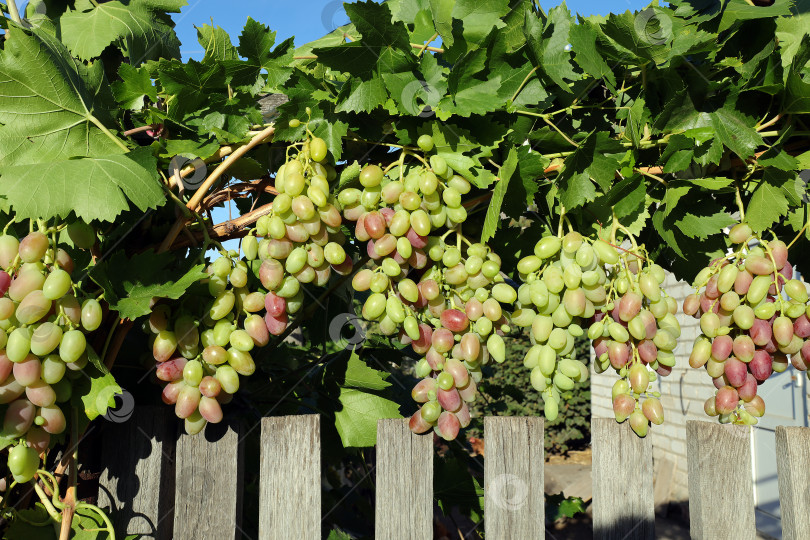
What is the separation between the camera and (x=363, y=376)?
1171mm

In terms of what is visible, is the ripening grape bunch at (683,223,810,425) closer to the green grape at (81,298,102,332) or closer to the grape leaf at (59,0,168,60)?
the green grape at (81,298,102,332)

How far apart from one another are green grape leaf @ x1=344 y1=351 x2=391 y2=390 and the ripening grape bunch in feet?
1.82

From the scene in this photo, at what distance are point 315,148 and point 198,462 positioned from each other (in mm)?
602

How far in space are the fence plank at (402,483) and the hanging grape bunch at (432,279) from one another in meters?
0.09

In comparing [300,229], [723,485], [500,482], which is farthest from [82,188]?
[723,485]

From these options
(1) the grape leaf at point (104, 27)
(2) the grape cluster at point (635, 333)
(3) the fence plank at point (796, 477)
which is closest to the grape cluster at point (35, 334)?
(1) the grape leaf at point (104, 27)

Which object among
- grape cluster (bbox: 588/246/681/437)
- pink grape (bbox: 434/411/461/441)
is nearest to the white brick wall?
grape cluster (bbox: 588/246/681/437)

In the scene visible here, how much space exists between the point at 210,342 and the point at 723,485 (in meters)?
0.90

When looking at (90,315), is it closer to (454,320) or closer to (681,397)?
(454,320)

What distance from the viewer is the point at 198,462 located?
107cm

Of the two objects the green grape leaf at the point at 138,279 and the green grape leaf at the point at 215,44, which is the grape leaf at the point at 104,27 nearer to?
the green grape leaf at the point at 215,44

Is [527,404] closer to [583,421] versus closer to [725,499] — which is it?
[583,421]

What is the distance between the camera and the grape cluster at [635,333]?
91 cm

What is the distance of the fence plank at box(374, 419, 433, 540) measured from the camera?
1043 mm
